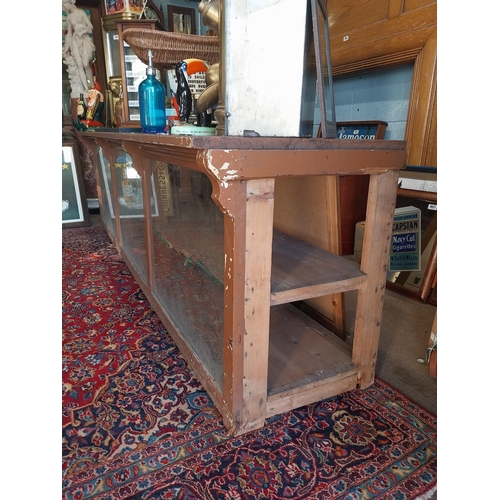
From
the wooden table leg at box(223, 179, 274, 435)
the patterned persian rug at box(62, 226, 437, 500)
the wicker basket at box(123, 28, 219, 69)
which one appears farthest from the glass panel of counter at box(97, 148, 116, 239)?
the wooden table leg at box(223, 179, 274, 435)

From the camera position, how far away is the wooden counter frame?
94 cm

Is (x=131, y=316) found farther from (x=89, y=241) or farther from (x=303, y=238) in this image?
(x=89, y=241)

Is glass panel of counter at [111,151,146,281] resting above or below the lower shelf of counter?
above

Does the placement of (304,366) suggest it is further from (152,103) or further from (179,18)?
(179,18)

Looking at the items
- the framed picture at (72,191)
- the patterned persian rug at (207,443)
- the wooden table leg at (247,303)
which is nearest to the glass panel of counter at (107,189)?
the framed picture at (72,191)

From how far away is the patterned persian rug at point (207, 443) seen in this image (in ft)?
3.24

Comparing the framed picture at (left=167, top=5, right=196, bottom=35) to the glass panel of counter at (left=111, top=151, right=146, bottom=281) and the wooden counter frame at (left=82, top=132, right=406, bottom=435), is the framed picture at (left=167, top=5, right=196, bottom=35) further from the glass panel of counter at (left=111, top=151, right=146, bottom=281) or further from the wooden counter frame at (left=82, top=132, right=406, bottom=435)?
the wooden counter frame at (left=82, top=132, right=406, bottom=435)

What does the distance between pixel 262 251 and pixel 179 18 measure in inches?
181

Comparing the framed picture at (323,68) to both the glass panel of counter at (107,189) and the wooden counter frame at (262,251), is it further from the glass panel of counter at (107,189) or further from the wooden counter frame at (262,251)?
the glass panel of counter at (107,189)

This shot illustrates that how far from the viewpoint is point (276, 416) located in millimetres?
1238

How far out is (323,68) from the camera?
1.21 metres

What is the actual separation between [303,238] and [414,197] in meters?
0.86

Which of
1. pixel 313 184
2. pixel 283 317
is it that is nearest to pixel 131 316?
pixel 283 317

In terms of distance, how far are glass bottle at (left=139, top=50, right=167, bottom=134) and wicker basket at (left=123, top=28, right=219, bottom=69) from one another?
34cm
